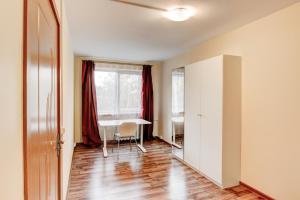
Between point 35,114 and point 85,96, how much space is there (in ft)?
13.5

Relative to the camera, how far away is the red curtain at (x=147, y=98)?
214 inches

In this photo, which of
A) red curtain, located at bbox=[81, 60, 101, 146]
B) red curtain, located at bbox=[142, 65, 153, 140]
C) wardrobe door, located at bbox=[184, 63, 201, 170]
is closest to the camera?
wardrobe door, located at bbox=[184, 63, 201, 170]

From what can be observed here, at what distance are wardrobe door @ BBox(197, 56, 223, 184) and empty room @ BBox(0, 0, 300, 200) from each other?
17 mm

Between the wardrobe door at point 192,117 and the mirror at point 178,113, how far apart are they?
0.85 feet

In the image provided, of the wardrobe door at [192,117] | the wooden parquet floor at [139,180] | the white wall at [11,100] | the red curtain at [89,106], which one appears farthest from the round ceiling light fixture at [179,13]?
the red curtain at [89,106]

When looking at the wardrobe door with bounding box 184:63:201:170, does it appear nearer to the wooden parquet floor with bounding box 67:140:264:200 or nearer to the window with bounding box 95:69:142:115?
the wooden parquet floor with bounding box 67:140:264:200

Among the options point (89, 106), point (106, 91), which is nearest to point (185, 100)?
point (106, 91)

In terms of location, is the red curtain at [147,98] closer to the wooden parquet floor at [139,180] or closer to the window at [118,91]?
the window at [118,91]

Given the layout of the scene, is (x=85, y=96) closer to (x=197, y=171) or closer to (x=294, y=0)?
(x=197, y=171)

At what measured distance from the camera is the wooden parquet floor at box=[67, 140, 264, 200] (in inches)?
98.1

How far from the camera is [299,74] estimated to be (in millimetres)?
2088

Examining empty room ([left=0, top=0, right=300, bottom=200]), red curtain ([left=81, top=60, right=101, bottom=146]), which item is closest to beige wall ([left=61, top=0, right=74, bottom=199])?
empty room ([left=0, top=0, right=300, bottom=200])

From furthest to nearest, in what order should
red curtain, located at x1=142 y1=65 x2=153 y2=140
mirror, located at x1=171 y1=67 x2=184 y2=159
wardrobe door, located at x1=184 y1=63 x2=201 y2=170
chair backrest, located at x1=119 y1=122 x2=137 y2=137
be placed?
red curtain, located at x1=142 y1=65 x2=153 y2=140 < chair backrest, located at x1=119 y1=122 x2=137 y2=137 < mirror, located at x1=171 y1=67 x2=184 y2=159 < wardrobe door, located at x1=184 y1=63 x2=201 y2=170

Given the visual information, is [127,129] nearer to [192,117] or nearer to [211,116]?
[192,117]
